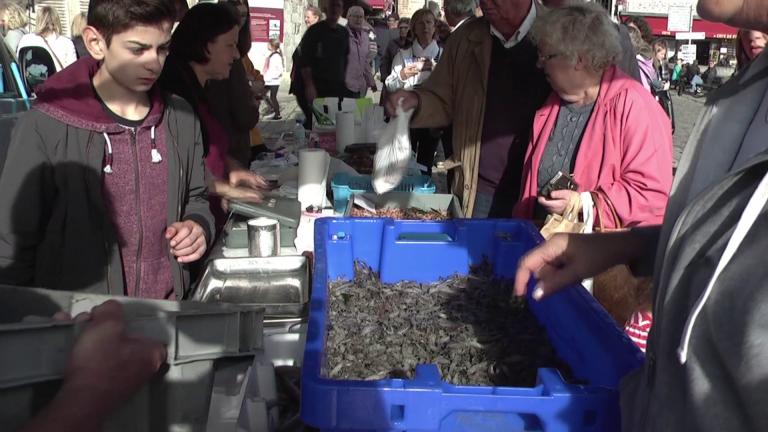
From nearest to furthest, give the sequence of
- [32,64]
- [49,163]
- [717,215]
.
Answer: [717,215] → [49,163] → [32,64]

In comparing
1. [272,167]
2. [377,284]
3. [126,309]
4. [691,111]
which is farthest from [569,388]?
[691,111]

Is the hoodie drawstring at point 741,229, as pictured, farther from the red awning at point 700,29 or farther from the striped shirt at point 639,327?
the red awning at point 700,29

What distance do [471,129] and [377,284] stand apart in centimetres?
136

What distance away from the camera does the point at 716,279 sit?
0.78 meters

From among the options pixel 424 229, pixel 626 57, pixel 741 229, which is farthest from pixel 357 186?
pixel 741 229

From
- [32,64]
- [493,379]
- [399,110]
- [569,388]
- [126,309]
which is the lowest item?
[493,379]

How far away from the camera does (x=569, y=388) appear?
1.02 m

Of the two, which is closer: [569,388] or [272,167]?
[569,388]

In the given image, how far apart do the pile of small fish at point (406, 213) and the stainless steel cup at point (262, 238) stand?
21.2 inches

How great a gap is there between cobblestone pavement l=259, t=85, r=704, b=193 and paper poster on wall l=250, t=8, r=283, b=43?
1.61 meters

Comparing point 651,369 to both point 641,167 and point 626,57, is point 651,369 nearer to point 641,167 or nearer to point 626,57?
point 641,167

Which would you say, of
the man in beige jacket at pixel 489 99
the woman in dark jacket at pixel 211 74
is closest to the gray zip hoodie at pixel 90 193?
the woman in dark jacket at pixel 211 74

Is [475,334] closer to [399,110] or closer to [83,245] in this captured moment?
[83,245]

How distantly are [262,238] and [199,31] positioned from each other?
120cm
